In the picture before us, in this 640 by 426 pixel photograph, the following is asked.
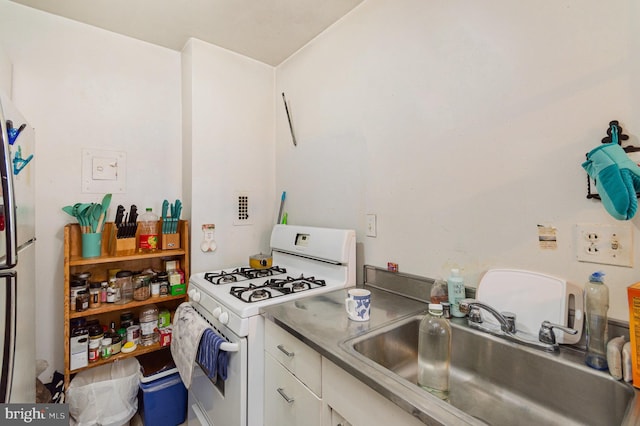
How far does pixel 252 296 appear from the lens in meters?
1.37

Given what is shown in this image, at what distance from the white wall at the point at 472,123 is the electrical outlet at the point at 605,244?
21 mm

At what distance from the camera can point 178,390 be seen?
1.81 meters

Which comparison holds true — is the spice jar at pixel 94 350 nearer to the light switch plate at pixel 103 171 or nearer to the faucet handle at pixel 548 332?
the light switch plate at pixel 103 171

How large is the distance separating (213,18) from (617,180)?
213 cm

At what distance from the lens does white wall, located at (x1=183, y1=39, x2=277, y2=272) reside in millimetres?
2053

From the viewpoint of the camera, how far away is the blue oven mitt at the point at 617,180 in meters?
0.75

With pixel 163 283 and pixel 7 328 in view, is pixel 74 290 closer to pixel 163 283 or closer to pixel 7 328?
pixel 163 283

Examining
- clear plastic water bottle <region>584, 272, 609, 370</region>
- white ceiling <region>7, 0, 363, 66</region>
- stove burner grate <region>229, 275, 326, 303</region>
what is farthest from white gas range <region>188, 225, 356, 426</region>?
white ceiling <region>7, 0, 363, 66</region>

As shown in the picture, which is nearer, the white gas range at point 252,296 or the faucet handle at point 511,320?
the faucet handle at point 511,320

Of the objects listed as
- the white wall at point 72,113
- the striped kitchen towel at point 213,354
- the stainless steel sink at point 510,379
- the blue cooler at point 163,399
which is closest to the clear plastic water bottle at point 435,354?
the stainless steel sink at point 510,379

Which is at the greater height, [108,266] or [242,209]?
[242,209]

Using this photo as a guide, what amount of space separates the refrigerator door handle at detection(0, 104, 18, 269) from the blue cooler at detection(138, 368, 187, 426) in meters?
1.25

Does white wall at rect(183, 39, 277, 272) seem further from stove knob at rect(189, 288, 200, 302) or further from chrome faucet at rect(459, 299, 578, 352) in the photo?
chrome faucet at rect(459, 299, 578, 352)

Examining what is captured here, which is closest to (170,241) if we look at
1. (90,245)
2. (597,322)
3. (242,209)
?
(90,245)
